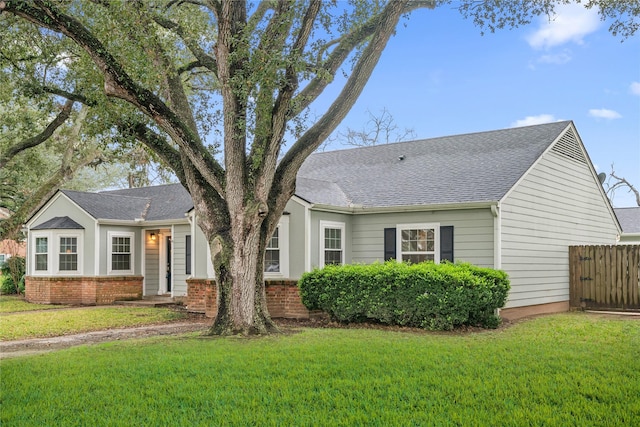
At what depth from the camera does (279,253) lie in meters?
14.7

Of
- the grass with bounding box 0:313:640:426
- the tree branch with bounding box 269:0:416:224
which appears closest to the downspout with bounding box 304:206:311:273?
the tree branch with bounding box 269:0:416:224

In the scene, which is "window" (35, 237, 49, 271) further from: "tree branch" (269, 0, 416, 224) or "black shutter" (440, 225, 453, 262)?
"black shutter" (440, 225, 453, 262)

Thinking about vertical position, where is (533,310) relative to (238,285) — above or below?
below

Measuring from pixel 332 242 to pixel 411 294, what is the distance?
354cm

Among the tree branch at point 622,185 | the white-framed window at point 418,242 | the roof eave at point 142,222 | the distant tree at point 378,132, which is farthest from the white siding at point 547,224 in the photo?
the tree branch at point 622,185

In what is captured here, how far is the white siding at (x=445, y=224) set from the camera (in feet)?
44.3

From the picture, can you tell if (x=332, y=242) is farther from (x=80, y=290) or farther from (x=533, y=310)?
(x=80, y=290)

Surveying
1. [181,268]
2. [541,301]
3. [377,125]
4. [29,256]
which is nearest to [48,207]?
[29,256]

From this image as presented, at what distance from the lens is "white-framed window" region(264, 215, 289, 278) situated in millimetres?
14609

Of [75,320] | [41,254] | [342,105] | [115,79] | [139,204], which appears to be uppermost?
[115,79]

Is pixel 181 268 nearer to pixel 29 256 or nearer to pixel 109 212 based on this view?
pixel 109 212

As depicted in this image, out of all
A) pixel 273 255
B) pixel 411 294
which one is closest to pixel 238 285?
pixel 411 294

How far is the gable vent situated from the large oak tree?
5131 mm

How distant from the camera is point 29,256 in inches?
808
